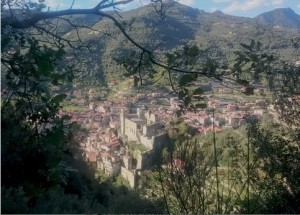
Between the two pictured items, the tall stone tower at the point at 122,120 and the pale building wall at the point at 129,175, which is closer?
the pale building wall at the point at 129,175

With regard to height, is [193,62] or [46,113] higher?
[193,62]

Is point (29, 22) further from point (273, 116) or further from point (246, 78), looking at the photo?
point (273, 116)

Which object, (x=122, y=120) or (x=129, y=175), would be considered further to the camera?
(x=122, y=120)

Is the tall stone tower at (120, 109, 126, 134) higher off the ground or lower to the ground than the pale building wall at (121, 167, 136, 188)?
higher

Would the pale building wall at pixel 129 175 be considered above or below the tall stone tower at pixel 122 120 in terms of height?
below

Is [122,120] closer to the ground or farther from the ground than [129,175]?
farther from the ground

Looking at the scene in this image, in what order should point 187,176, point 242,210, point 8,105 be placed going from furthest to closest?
1. point 242,210
2. point 187,176
3. point 8,105

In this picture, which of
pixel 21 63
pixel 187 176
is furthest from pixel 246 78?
pixel 21 63

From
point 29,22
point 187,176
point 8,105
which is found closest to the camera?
point 8,105

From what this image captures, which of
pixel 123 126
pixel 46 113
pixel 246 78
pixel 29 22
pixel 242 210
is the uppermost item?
pixel 123 126

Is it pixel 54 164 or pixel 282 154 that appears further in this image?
pixel 282 154

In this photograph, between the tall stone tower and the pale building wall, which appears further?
the tall stone tower
